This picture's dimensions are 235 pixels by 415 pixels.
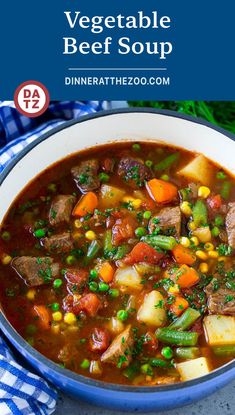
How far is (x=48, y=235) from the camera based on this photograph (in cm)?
549

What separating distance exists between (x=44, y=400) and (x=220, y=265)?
1516mm

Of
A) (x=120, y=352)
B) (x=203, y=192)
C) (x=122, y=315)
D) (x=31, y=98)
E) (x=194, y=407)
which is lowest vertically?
(x=194, y=407)

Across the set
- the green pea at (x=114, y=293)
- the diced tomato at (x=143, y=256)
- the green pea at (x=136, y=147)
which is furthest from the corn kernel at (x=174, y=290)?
the green pea at (x=136, y=147)

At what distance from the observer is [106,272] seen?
5.25 m

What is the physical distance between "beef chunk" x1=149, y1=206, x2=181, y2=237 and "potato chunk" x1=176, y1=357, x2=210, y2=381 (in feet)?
3.31

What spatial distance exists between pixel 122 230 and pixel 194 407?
4.36 feet

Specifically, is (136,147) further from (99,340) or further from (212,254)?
(99,340)

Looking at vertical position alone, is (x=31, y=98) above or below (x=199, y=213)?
above

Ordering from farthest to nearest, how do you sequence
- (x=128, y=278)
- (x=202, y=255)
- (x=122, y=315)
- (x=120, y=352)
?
(x=202, y=255), (x=128, y=278), (x=122, y=315), (x=120, y=352)

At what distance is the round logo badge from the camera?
242 inches

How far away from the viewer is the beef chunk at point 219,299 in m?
5.05

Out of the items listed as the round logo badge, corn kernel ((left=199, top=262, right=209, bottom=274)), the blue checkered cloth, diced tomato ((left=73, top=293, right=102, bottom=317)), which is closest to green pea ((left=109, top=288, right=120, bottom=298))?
diced tomato ((left=73, top=293, right=102, bottom=317))

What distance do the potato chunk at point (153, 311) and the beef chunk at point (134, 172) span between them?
102 centimetres

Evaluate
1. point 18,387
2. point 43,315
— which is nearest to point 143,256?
point 43,315
